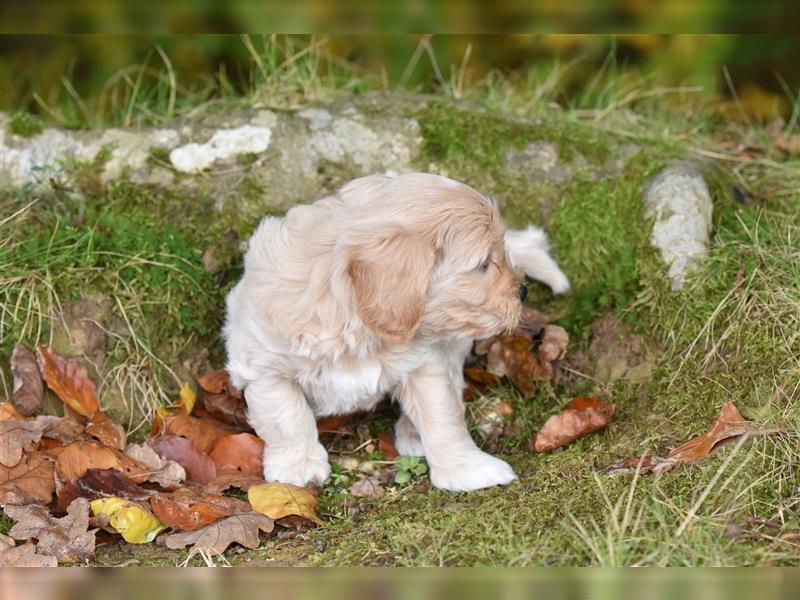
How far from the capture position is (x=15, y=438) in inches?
165

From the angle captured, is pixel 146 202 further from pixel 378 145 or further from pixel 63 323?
pixel 378 145

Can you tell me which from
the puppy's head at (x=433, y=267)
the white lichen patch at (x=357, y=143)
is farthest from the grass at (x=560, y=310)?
the puppy's head at (x=433, y=267)

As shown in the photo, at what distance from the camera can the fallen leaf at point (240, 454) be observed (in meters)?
4.42

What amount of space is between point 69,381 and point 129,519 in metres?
1.01

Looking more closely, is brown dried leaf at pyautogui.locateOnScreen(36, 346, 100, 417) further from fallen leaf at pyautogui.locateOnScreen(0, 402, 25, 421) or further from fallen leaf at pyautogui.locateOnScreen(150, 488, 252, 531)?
fallen leaf at pyautogui.locateOnScreen(150, 488, 252, 531)

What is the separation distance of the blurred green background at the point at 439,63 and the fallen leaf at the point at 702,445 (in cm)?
294

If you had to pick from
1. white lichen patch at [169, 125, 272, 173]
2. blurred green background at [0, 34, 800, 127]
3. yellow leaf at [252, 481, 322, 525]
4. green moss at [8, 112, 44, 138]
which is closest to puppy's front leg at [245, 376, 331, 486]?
yellow leaf at [252, 481, 322, 525]

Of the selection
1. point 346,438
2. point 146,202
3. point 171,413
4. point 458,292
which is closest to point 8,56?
point 146,202

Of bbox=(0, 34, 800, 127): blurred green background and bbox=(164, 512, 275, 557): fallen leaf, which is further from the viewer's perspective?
bbox=(0, 34, 800, 127): blurred green background

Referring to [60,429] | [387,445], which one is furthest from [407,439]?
[60,429]

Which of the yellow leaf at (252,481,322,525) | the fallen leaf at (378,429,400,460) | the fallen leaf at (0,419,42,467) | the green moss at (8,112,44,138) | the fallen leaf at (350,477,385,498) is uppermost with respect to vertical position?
the green moss at (8,112,44,138)

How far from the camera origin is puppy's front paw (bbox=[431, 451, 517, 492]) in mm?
4066

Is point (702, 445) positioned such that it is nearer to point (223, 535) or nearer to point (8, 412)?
point (223, 535)

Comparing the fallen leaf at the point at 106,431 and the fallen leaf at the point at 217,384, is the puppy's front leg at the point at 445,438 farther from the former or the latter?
the fallen leaf at the point at 106,431
